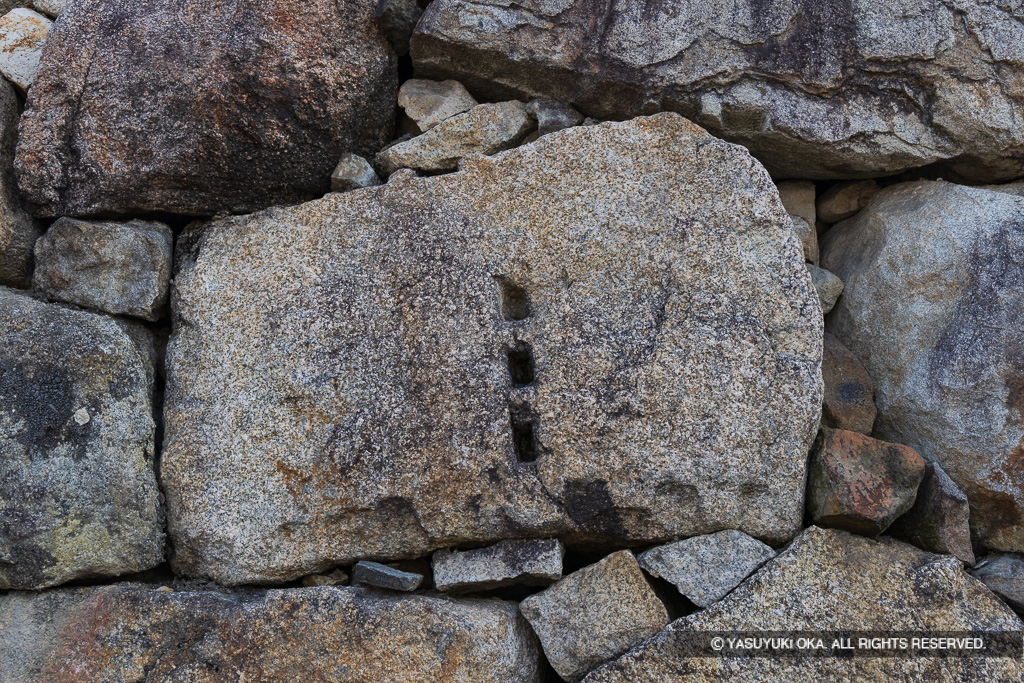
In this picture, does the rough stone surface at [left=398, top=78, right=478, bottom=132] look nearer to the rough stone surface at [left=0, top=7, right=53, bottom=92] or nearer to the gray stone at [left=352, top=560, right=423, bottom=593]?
the rough stone surface at [left=0, top=7, right=53, bottom=92]

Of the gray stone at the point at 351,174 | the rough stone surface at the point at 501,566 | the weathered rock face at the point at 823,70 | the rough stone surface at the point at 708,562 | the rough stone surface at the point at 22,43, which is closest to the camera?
the rough stone surface at the point at 708,562

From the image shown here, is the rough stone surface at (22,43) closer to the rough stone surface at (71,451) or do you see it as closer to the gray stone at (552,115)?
the rough stone surface at (71,451)

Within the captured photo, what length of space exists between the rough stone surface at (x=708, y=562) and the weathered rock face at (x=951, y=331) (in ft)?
1.68

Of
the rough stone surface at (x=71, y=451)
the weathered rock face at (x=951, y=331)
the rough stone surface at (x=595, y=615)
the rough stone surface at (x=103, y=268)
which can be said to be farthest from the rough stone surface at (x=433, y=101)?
the rough stone surface at (x=595, y=615)

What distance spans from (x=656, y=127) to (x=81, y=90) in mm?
1501

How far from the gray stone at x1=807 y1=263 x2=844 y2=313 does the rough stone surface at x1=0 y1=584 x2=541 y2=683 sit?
1.12 metres

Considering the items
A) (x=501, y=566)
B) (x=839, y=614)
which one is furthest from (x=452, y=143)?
(x=839, y=614)

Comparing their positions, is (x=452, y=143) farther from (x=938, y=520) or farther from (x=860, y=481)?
(x=938, y=520)

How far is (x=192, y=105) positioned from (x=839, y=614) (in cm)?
193

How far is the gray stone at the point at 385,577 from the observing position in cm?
181

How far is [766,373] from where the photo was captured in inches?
67.0

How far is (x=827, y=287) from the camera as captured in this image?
2035 millimetres

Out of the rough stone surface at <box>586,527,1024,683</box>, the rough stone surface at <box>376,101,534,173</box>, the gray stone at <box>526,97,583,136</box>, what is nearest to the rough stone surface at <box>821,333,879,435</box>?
the rough stone surface at <box>586,527,1024,683</box>

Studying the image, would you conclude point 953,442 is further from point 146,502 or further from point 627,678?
point 146,502
